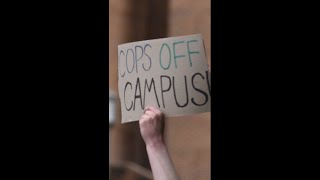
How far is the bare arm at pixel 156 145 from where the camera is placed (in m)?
1.69

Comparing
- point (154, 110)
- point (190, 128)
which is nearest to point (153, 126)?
point (154, 110)

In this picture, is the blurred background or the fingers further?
the blurred background

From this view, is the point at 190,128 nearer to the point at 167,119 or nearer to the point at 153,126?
the point at 167,119

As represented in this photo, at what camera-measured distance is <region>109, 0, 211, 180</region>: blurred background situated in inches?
113

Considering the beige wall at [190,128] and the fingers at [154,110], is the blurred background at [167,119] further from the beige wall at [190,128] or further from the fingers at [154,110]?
the fingers at [154,110]

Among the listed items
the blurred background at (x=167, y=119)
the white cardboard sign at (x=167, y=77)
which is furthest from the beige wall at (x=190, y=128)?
the white cardboard sign at (x=167, y=77)

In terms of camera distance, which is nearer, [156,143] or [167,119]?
[156,143]

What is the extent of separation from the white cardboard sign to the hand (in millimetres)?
22

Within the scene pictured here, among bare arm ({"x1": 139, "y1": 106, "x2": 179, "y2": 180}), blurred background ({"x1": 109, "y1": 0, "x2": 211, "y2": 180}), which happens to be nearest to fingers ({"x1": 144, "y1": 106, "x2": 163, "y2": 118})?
bare arm ({"x1": 139, "y1": 106, "x2": 179, "y2": 180})

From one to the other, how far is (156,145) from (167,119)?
1.28m

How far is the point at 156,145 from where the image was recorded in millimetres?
1716

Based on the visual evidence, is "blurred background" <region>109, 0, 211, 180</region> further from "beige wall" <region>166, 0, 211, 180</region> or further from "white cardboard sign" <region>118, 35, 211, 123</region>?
"white cardboard sign" <region>118, 35, 211, 123</region>

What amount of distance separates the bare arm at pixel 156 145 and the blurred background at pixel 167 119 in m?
1.07

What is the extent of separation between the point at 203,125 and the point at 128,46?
3.71 feet
